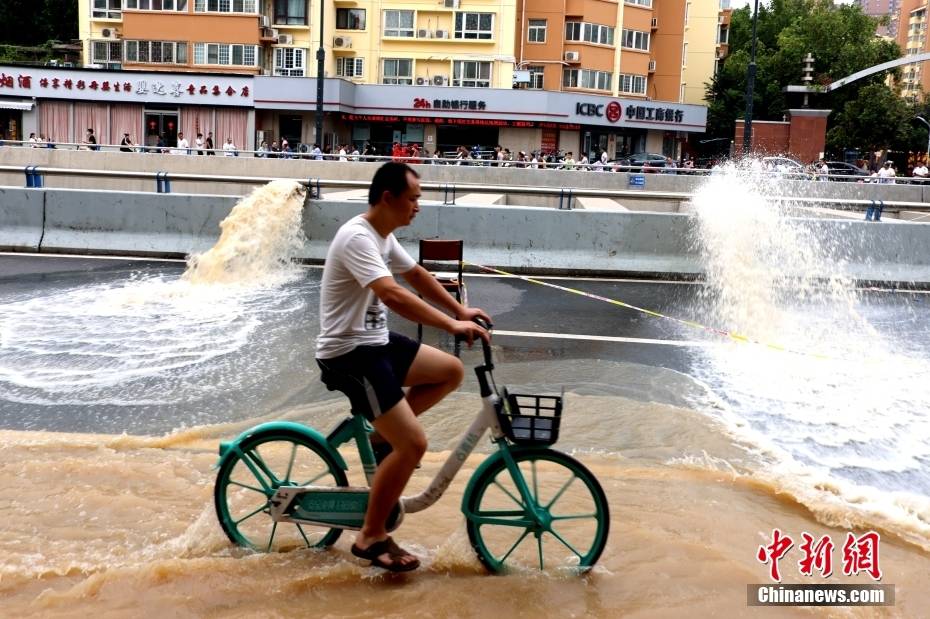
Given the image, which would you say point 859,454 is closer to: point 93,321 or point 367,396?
point 367,396

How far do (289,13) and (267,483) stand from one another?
55.3 meters

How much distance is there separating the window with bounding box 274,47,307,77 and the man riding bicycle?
54.0 metres

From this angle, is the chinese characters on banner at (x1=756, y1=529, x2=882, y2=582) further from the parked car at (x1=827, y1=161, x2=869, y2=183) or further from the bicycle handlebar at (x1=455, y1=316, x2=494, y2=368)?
the parked car at (x1=827, y1=161, x2=869, y2=183)

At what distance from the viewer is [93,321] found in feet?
32.8

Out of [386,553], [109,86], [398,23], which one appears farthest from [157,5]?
[386,553]

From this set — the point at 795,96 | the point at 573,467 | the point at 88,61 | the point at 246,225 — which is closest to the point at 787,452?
the point at 573,467

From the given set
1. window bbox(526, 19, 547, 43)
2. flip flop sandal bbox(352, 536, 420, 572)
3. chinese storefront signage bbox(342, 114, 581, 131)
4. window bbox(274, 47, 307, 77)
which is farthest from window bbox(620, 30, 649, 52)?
flip flop sandal bbox(352, 536, 420, 572)

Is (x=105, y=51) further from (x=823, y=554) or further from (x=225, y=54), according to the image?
(x=823, y=554)

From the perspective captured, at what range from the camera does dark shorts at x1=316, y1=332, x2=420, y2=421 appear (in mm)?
4184

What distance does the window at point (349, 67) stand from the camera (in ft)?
188

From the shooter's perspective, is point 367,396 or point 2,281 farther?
point 2,281

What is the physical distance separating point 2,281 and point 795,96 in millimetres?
37526

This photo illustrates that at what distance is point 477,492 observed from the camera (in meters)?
4.40

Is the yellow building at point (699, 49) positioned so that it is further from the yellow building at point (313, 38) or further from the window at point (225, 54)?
the window at point (225, 54)
